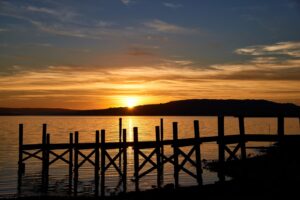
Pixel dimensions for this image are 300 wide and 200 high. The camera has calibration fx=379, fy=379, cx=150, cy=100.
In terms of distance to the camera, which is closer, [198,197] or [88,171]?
[198,197]

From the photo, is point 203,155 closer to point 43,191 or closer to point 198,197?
point 43,191

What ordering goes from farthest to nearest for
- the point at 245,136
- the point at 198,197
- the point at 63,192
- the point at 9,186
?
the point at 9,186 → the point at 63,192 → the point at 245,136 → the point at 198,197

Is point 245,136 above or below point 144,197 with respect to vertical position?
above

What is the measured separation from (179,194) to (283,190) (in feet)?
13.7

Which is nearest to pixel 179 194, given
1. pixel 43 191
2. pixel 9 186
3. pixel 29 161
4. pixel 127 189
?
pixel 127 189

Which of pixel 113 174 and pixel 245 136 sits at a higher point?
pixel 245 136

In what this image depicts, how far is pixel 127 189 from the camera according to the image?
25156mm

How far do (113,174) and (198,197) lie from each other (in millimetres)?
18079

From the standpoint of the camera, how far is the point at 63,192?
80.4 ft

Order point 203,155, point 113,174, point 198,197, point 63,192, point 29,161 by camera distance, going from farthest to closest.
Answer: point 203,155 < point 29,161 < point 113,174 < point 63,192 < point 198,197

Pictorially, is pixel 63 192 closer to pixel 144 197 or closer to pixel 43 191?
pixel 43 191

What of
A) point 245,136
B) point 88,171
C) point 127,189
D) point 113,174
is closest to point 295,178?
point 245,136

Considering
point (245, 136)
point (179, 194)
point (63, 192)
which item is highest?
point (245, 136)

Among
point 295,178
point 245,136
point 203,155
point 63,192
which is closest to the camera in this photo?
point 295,178
